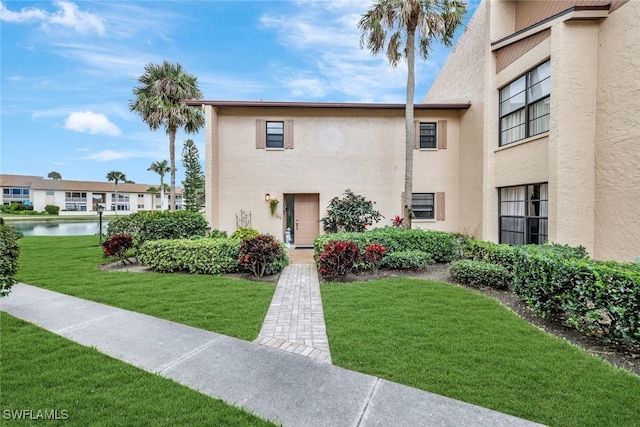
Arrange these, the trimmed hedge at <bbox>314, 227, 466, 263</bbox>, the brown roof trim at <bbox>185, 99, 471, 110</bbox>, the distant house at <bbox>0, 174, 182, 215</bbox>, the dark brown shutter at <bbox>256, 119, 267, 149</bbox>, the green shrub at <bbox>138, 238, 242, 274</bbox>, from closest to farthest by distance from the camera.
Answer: the green shrub at <bbox>138, 238, 242, 274</bbox> < the trimmed hedge at <bbox>314, 227, 466, 263</bbox> < the brown roof trim at <bbox>185, 99, 471, 110</bbox> < the dark brown shutter at <bbox>256, 119, 267, 149</bbox> < the distant house at <bbox>0, 174, 182, 215</bbox>

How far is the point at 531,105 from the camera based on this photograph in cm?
794

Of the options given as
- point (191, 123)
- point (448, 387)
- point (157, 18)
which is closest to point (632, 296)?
point (448, 387)

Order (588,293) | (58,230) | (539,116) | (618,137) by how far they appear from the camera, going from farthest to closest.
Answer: (58,230), (539,116), (618,137), (588,293)

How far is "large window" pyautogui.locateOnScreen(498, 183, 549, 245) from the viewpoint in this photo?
25.0 ft

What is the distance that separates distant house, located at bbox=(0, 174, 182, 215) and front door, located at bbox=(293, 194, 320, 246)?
44.7 metres

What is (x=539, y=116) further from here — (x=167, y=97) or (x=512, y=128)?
(x=167, y=97)

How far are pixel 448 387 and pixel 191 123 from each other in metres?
18.2

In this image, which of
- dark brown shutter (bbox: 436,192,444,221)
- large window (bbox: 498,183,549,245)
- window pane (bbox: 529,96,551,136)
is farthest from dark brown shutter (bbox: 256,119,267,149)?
window pane (bbox: 529,96,551,136)

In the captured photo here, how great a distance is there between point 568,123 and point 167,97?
17.5 meters

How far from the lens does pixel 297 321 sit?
4.51m

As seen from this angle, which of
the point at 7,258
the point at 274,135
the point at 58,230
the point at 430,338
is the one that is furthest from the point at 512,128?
the point at 58,230

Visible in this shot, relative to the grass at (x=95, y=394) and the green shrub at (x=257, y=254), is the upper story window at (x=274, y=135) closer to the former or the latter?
the green shrub at (x=257, y=254)

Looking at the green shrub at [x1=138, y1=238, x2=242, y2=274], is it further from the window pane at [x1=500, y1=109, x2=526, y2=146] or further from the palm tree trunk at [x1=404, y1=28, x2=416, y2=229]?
the window pane at [x1=500, y1=109, x2=526, y2=146]

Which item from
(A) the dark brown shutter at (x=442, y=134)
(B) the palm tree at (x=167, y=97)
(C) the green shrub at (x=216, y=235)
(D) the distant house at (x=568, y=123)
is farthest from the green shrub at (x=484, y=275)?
(B) the palm tree at (x=167, y=97)
